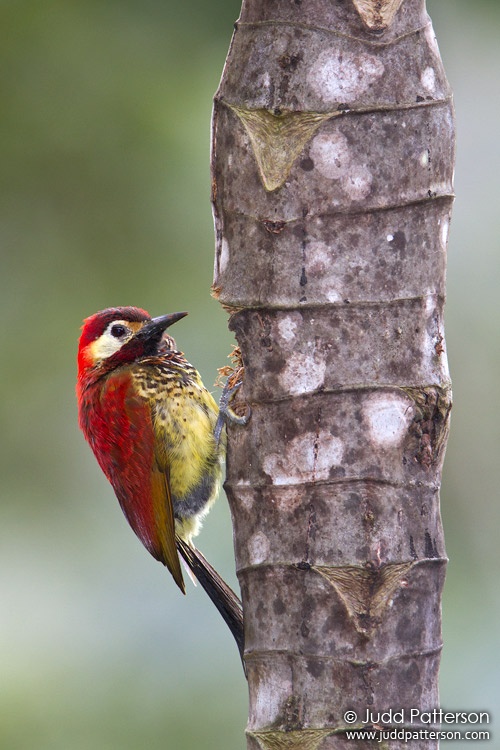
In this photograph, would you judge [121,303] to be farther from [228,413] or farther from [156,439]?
[228,413]

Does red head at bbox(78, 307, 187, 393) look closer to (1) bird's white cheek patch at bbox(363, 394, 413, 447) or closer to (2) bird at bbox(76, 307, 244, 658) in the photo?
(2) bird at bbox(76, 307, 244, 658)

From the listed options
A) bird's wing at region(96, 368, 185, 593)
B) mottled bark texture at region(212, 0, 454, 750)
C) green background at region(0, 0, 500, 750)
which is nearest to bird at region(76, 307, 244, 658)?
bird's wing at region(96, 368, 185, 593)

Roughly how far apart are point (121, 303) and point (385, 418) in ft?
10.4

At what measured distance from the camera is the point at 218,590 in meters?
3.35

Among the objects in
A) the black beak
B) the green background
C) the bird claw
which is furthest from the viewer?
the green background

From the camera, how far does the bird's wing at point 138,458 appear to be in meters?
3.65

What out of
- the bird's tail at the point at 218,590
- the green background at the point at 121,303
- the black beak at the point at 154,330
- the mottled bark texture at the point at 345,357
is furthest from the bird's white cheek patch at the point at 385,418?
the green background at the point at 121,303

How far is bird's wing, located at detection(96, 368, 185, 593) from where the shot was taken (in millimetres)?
3652

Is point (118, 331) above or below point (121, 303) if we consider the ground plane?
below

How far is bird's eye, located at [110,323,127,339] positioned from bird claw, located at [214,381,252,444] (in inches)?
28.7

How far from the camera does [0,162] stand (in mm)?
5074

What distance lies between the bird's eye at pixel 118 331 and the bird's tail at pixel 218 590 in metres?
0.88

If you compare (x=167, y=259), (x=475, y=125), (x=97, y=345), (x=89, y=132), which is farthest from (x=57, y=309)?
(x=475, y=125)

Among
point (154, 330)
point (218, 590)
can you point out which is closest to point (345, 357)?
point (218, 590)
